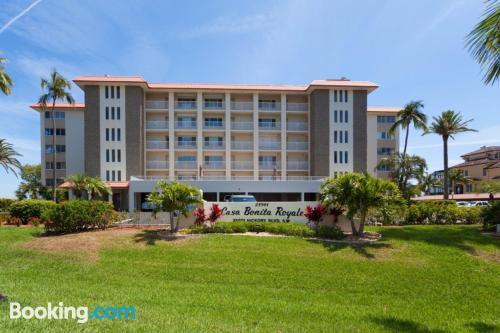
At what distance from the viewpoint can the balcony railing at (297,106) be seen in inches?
1773

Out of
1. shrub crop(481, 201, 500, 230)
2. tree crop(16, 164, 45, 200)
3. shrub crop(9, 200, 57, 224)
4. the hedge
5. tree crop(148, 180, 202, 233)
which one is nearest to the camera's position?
the hedge

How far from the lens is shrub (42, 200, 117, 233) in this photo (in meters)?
18.0

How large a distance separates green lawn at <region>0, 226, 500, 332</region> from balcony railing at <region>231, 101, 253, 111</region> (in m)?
28.8

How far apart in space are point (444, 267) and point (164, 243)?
12291mm

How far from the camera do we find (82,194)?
37656mm

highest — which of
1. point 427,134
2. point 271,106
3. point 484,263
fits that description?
point 271,106

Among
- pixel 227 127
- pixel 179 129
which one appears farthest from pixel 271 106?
pixel 179 129

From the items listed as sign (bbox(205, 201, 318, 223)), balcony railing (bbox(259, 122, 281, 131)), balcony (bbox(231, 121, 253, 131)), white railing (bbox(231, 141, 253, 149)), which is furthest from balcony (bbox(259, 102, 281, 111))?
sign (bbox(205, 201, 318, 223))

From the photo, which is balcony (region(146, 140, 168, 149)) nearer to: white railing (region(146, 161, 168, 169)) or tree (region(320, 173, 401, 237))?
white railing (region(146, 161, 168, 169))

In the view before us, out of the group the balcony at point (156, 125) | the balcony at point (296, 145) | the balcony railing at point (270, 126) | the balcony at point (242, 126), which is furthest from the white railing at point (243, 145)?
the balcony at point (156, 125)

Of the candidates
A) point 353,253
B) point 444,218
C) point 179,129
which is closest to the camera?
point 353,253

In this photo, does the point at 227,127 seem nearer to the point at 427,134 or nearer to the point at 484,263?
the point at 427,134

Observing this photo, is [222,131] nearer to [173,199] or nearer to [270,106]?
[270,106]

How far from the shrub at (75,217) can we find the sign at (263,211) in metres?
6.43
